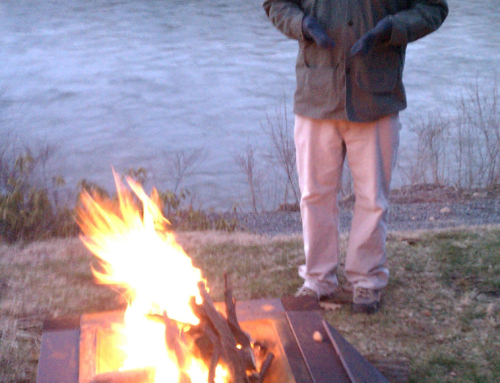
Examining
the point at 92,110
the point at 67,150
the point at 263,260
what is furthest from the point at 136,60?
the point at 263,260

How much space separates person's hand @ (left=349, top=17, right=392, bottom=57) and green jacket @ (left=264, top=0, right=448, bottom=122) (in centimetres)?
5

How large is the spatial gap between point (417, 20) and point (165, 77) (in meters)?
5.83

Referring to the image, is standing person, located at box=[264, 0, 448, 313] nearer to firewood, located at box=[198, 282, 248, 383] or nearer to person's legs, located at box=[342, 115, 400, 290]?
person's legs, located at box=[342, 115, 400, 290]

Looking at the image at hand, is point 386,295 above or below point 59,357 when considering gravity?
below

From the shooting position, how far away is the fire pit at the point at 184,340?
4.74ft

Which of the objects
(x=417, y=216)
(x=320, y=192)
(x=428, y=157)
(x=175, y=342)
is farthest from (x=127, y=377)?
(x=428, y=157)

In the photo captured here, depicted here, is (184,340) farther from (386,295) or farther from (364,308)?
(386,295)

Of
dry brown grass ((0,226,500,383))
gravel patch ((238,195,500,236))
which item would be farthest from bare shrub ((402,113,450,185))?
dry brown grass ((0,226,500,383))

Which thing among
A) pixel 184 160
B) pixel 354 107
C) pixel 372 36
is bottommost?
pixel 184 160

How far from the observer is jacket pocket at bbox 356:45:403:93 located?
2.29 metres

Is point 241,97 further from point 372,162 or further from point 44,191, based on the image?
point 372,162

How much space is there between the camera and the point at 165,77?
25.3 ft

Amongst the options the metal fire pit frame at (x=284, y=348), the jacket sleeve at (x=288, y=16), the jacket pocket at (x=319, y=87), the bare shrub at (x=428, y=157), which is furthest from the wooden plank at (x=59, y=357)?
the bare shrub at (x=428, y=157)

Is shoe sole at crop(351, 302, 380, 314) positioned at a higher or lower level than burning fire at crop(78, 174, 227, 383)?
lower
